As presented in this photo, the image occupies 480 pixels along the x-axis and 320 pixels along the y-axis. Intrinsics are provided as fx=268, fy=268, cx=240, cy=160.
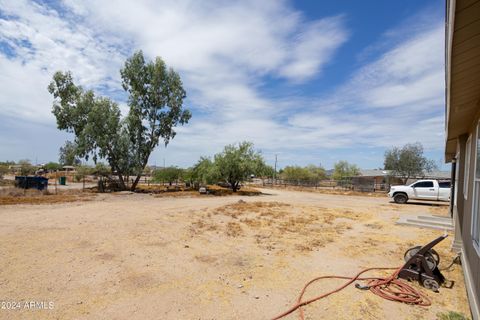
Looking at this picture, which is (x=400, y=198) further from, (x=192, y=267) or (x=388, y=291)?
(x=192, y=267)

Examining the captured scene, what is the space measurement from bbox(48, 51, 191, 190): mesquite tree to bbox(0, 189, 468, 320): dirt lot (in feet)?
49.1

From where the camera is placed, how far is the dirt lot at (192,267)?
3.97m

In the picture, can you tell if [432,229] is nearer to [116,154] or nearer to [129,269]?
[129,269]

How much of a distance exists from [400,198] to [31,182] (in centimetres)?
2820

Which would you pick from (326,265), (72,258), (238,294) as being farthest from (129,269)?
(326,265)

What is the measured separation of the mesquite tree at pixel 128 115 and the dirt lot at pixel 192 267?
589 inches

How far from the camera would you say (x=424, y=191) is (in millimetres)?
18656

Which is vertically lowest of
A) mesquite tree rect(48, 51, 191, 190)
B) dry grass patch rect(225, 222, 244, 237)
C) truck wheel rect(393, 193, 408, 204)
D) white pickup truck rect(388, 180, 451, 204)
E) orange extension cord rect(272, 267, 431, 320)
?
dry grass patch rect(225, 222, 244, 237)

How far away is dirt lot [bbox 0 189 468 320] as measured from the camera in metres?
3.97

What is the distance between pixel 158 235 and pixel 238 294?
185 inches

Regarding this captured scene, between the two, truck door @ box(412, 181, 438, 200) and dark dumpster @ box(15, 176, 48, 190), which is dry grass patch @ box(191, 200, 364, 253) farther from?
dark dumpster @ box(15, 176, 48, 190)

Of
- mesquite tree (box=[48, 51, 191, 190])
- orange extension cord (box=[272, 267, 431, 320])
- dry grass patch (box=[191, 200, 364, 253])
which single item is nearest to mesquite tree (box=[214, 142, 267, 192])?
mesquite tree (box=[48, 51, 191, 190])

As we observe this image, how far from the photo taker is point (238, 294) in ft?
14.6

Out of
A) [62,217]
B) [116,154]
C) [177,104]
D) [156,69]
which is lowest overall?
[62,217]
